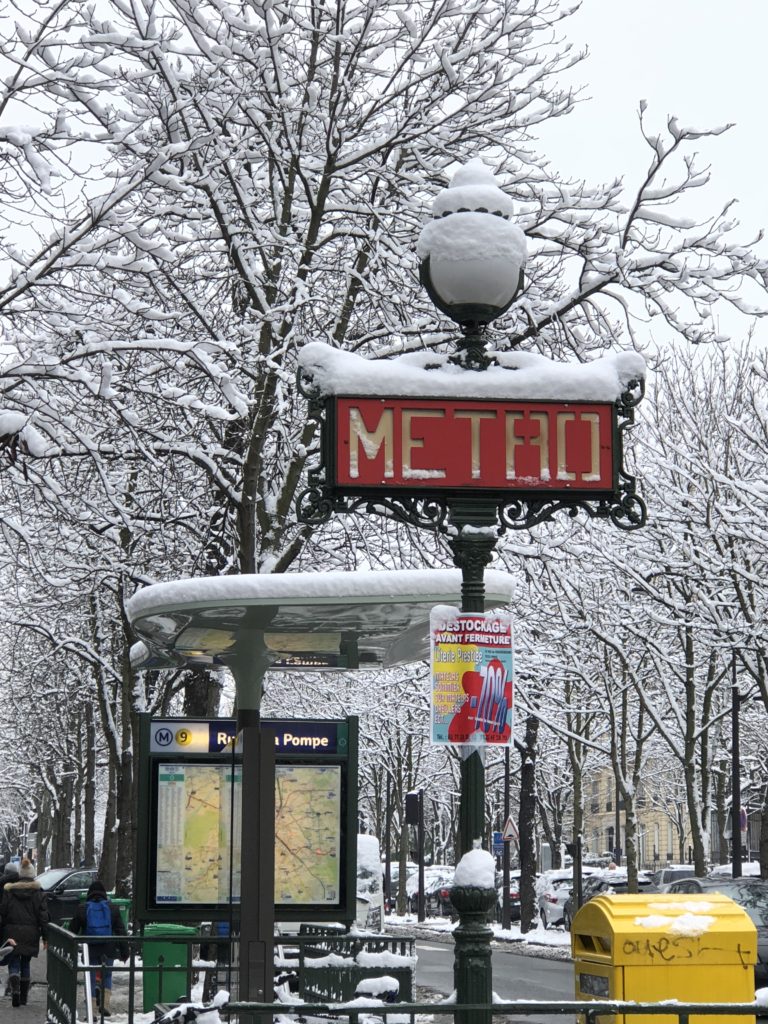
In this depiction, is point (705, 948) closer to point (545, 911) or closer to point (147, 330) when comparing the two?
point (147, 330)

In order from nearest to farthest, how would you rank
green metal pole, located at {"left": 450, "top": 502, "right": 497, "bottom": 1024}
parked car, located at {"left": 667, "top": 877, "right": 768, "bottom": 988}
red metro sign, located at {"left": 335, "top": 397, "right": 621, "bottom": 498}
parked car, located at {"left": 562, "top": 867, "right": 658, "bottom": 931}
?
1. green metal pole, located at {"left": 450, "top": 502, "right": 497, "bottom": 1024}
2. red metro sign, located at {"left": 335, "top": 397, "right": 621, "bottom": 498}
3. parked car, located at {"left": 667, "top": 877, "right": 768, "bottom": 988}
4. parked car, located at {"left": 562, "top": 867, "right": 658, "bottom": 931}

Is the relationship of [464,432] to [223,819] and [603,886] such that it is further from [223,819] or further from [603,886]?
[603,886]

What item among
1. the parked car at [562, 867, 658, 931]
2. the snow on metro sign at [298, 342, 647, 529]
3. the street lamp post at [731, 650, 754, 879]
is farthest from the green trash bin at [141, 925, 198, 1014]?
the parked car at [562, 867, 658, 931]

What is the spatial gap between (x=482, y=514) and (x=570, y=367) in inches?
32.0

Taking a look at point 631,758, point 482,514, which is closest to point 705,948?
point 482,514

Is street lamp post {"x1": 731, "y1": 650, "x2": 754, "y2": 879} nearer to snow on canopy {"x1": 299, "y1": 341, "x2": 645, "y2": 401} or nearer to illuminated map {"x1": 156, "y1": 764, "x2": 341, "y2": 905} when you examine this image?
illuminated map {"x1": 156, "y1": 764, "x2": 341, "y2": 905}

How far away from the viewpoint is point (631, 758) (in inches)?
2657

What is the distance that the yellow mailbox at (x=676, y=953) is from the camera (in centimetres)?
961

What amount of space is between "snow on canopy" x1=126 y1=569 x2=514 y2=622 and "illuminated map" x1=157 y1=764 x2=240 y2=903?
11.5 ft

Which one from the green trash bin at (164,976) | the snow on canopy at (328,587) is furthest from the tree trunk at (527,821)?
the snow on canopy at (328,587)

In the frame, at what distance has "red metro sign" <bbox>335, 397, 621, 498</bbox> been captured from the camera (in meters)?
7.18

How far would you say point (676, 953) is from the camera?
962 centimetres

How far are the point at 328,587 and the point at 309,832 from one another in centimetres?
452

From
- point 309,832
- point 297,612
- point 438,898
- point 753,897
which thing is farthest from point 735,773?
point 438,898
